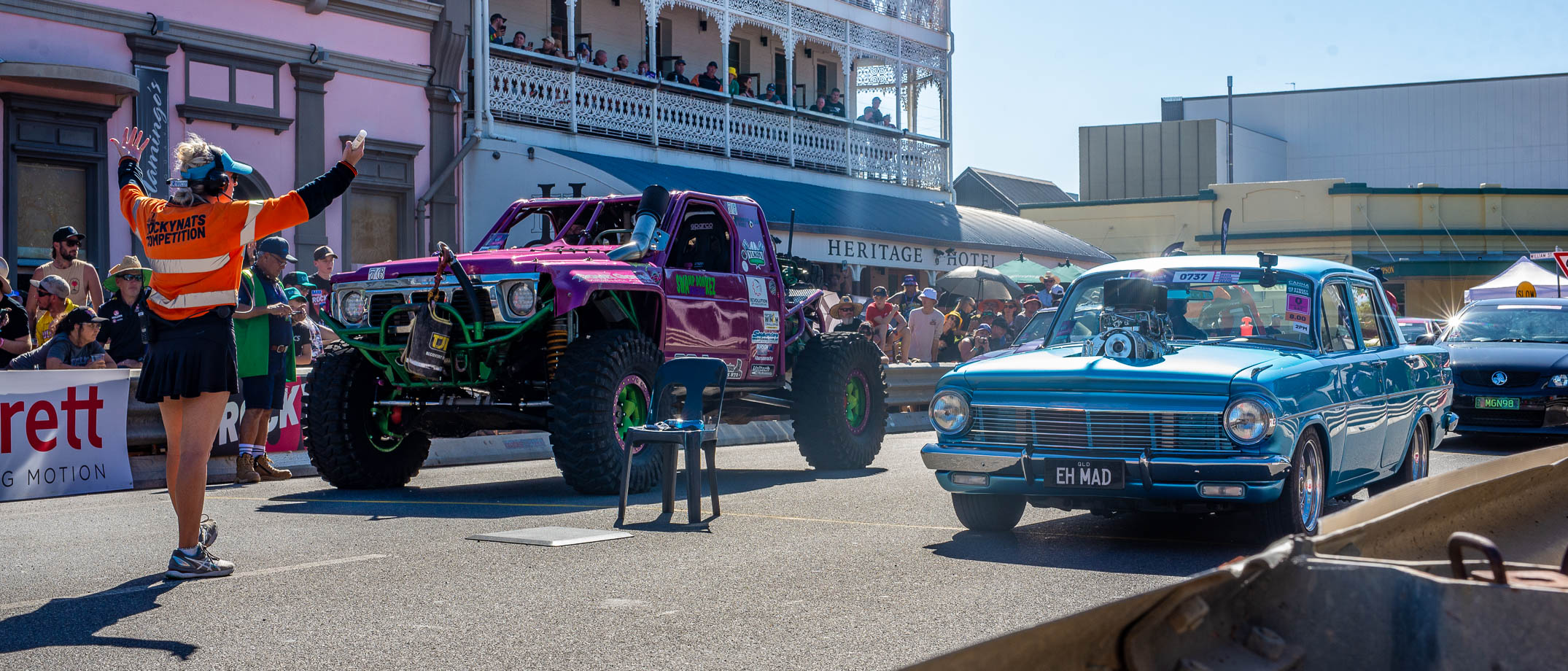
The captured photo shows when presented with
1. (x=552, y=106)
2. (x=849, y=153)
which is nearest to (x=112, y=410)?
(x=552, y=106)

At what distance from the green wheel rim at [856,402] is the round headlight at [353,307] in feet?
13.6

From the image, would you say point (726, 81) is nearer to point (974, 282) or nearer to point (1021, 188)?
point (974, 282)

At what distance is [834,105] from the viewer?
3177 cm

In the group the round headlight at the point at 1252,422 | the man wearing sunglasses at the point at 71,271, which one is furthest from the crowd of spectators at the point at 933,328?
the round headlight at the point at 1252,422

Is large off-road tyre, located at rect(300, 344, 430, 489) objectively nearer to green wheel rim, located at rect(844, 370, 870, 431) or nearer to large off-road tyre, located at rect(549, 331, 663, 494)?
large off-road tyre, located at rect(549, 331, 663, 494)

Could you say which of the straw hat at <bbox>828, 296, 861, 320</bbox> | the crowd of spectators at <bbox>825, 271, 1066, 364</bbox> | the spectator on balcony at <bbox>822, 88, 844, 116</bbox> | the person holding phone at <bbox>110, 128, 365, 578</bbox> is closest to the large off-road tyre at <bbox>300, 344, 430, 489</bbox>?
the person holding phone at <bbox>110, 128, 365, 578</bbox>

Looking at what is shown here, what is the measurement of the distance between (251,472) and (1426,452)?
329 inches

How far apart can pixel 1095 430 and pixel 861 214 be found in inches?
815

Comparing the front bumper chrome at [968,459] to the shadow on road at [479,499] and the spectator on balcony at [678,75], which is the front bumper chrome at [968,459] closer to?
the shadow on road at [479,499]

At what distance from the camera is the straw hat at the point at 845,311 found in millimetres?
18203

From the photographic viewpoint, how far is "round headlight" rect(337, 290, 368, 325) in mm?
10625

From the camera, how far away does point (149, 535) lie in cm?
812

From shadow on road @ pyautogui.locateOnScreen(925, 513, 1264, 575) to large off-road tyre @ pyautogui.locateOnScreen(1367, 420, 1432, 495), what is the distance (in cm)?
133

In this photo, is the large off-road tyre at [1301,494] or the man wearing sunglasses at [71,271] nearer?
the large off-road tyre at [1301,494]
